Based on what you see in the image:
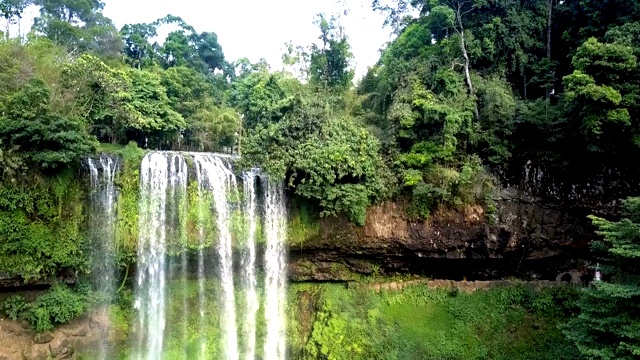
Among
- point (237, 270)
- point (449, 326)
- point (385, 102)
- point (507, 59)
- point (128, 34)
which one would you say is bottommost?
point (449, 326)

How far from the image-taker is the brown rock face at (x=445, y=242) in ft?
45.0

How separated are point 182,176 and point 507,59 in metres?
11.7

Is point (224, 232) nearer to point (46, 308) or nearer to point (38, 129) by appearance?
point (46, 308)

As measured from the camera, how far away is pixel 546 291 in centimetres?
1420

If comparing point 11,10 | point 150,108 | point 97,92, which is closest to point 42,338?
point 97,92

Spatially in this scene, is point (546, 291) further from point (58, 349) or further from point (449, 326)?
point (58, 349)

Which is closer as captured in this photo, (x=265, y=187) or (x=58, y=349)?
(x=58, y=349)

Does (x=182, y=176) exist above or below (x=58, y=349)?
above

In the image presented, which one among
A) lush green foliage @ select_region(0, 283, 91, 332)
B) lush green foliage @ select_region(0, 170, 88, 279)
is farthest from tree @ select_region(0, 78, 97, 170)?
lush green foliage @ select_region(0, 283, 91, 332)

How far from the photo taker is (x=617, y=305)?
910 centimetres

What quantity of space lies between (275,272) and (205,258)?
2.16 metres

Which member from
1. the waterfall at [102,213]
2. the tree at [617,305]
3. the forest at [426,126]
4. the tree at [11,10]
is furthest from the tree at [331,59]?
the tree at [11,10]

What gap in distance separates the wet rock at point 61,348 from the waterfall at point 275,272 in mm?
5206

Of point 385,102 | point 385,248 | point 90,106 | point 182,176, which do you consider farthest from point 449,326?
point 90,106
